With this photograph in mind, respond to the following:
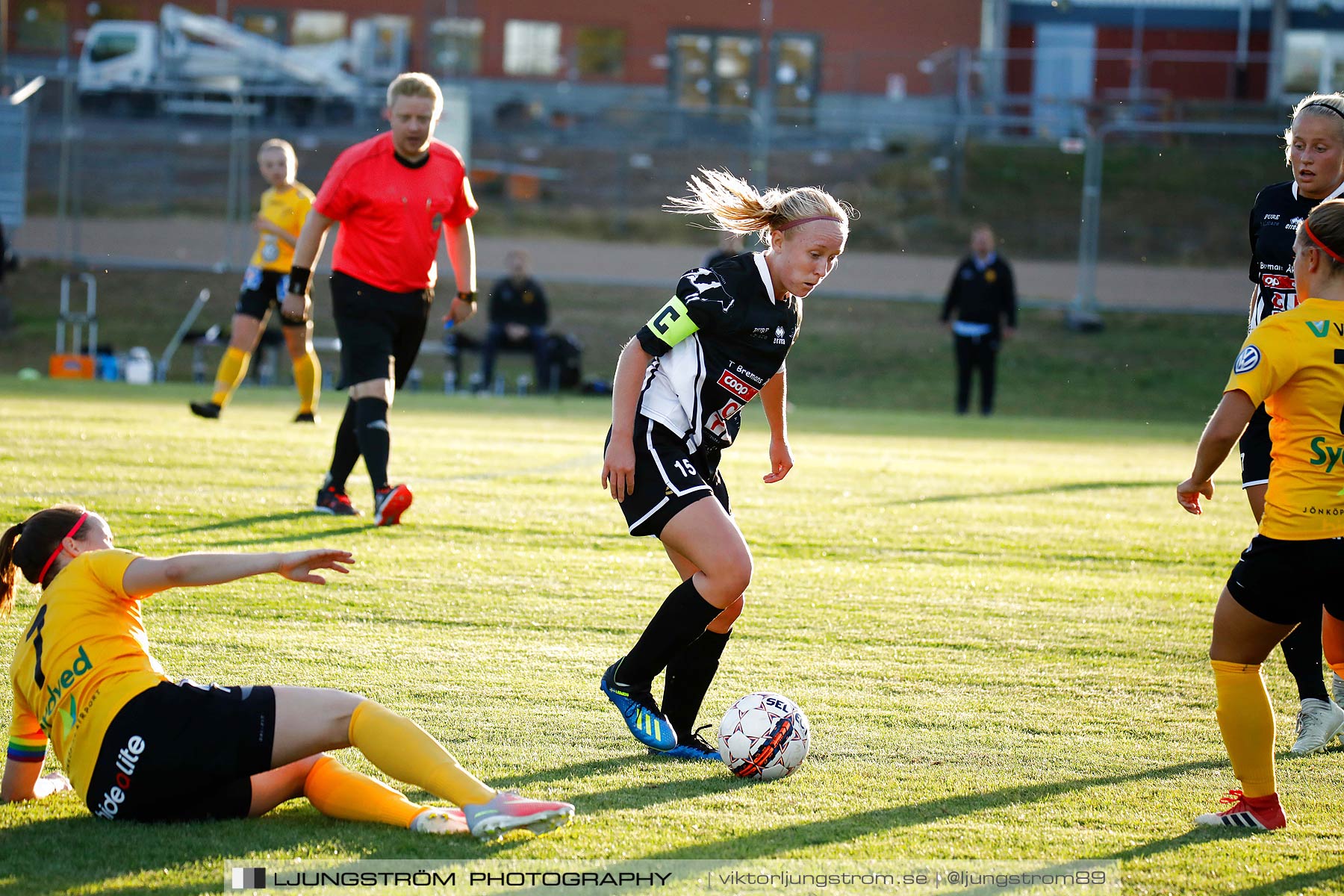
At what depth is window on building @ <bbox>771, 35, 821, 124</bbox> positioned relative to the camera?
84.6ft

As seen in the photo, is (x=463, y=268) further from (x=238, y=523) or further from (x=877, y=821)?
(x=877, y=821)

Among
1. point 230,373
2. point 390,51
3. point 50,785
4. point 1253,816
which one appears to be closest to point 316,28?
point 390,51

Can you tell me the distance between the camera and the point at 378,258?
8.07 m

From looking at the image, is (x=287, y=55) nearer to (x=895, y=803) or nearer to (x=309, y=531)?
(x=309, y=531)

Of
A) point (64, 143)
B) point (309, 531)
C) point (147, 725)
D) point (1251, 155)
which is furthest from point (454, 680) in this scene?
point (1251, 155)

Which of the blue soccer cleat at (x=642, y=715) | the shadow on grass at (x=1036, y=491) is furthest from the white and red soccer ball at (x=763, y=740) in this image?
the shadow on grass at (x=1036, y=491)

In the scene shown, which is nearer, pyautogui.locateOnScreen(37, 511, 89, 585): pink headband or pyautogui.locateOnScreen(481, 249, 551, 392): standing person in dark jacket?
pyautogui.locateOnScreen(37, 511, 89, 585): pink headband

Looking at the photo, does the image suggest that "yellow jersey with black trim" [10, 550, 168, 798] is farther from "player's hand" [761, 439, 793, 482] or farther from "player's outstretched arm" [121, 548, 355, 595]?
"player's hand" [761, 439, 793, 482]

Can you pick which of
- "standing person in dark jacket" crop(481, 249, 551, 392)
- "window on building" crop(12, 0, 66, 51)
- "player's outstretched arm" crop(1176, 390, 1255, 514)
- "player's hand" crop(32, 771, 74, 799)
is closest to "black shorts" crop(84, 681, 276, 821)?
"player's hand" crop(32, 771, 74, 799)

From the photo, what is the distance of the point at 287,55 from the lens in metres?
27.6

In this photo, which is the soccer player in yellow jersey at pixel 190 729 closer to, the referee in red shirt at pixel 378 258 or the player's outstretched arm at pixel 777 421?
the player's outstretched arm at pixel 777 421

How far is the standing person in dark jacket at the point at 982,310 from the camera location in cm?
1799

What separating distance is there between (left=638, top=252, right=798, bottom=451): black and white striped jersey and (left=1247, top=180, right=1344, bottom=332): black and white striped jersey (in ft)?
6.27

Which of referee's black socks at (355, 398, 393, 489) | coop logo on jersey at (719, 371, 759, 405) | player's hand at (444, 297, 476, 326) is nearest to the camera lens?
coop logo on jersey at (719, 371, 759, 405)
